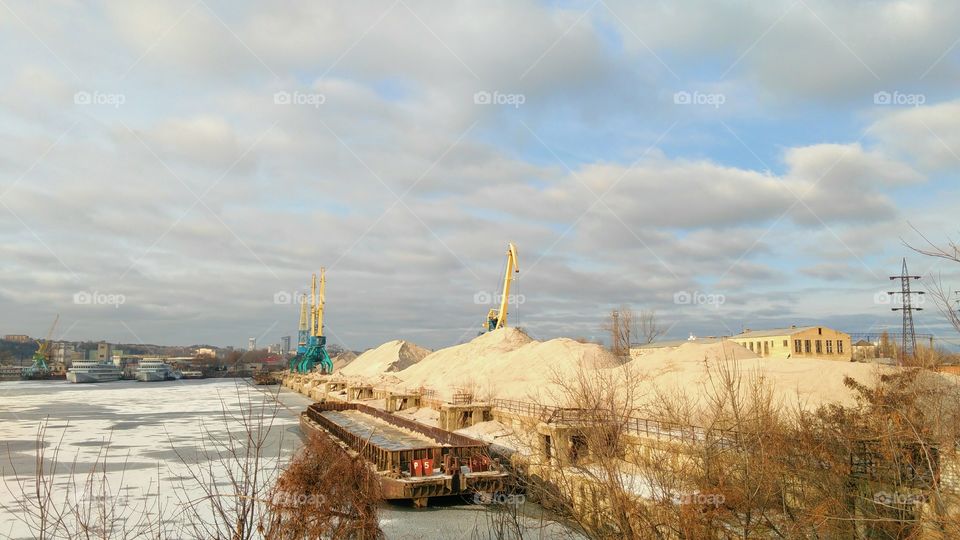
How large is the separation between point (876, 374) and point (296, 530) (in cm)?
2670

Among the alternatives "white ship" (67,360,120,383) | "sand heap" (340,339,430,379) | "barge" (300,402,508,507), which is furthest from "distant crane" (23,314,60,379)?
"barge" (300,402,508,507)

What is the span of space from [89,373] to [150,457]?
13611 cm

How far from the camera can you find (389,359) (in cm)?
11362

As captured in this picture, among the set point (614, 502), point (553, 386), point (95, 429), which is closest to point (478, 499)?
point (614, 502)

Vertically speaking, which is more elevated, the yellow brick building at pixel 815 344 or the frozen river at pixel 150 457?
the yellow brick building at pixel 815 344

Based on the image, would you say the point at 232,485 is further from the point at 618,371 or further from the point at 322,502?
the point at 618,371

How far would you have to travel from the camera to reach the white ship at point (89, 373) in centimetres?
14138

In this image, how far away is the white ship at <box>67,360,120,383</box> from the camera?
14138 centimetres

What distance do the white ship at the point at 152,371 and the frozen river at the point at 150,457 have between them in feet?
297

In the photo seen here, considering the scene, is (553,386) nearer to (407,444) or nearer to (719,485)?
(407,444)

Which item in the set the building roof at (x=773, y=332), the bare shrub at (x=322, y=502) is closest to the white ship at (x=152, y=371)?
the building roof at (x=773, y=332)

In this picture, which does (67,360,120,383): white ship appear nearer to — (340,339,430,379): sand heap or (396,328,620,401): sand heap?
(340,339,430,379): sand heap

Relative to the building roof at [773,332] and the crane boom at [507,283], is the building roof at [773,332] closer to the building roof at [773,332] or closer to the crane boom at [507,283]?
the building roof at [773,332]

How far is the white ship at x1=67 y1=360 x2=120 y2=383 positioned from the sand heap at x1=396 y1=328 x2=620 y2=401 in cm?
9843
